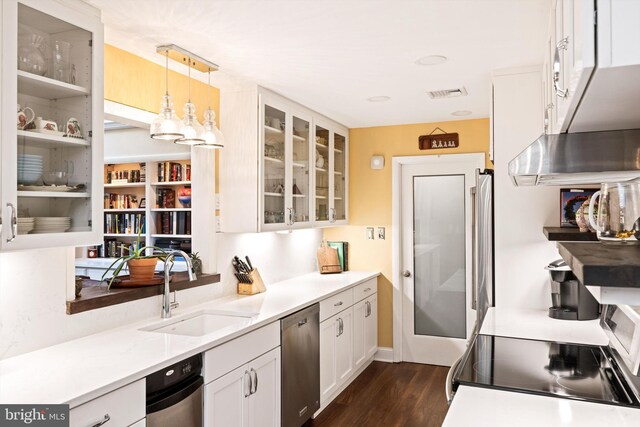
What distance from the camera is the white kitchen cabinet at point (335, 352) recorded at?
141 inches

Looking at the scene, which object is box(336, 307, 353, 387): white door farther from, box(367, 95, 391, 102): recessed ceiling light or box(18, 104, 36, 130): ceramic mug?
box(18, 104, 36, 130): ceramic mug

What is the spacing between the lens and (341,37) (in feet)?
7.99

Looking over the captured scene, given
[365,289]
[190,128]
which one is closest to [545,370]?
[190,128]

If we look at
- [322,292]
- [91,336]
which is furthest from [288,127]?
[91,336]

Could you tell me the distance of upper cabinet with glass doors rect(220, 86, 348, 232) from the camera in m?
3.29

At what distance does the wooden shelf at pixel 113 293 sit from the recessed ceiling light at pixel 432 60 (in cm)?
196

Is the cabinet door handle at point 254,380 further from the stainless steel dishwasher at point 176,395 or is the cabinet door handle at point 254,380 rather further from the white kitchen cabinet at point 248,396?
the stainless steel dishwasher at point 176,395

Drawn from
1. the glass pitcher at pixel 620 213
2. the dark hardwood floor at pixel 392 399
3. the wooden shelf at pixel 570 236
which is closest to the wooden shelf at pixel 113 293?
the dark hardwood floor at pixel 392 399

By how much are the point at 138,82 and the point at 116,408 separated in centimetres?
179

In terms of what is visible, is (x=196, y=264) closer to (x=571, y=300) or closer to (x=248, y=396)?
(x=248, y=396)

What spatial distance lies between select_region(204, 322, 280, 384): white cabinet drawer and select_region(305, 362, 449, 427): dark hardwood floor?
1.03m

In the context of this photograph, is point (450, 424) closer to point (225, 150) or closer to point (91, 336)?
point (91, 336)

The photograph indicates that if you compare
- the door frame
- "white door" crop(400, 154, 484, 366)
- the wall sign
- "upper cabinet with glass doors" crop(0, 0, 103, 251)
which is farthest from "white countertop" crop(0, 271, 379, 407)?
the wall sign

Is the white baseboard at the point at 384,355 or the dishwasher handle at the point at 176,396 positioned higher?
the dishwasher handle at the point at 176,396
